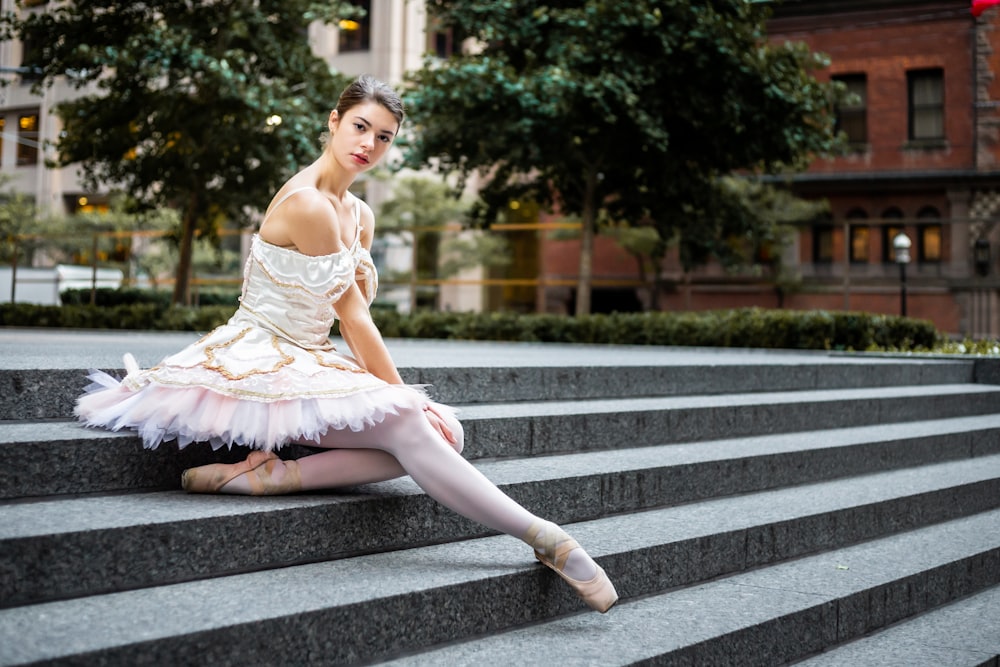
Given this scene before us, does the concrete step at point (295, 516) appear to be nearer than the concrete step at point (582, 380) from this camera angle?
Yes

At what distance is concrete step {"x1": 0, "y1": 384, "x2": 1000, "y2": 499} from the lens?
3.55 metres

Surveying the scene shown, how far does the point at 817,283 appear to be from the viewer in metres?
22.4

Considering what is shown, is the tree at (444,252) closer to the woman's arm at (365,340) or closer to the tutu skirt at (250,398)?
the woman's arm at (365,340)

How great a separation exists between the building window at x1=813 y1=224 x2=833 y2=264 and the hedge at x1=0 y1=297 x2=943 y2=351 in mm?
10985

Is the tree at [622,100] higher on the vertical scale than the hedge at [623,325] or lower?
higher

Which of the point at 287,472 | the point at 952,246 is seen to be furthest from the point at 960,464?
the point at 952,246

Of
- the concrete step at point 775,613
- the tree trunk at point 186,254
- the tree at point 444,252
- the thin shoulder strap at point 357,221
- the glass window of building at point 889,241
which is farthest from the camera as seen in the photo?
the glass window of building at point 889,241

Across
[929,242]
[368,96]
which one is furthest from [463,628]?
[929,242]

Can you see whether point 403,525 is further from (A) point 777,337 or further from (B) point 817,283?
(B) point 817,283

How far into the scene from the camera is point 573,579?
3.58 metres

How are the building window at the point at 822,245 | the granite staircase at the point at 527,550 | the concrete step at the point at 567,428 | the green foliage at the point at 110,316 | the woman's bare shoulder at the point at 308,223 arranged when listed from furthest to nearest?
the building window at the point at 822,245 < the green foliage at the point at 110,316 < the woman's bare shoulder at the point at 308,223 < the concrete step at the point at 567,428 < the granite staircase at the point at 527,550

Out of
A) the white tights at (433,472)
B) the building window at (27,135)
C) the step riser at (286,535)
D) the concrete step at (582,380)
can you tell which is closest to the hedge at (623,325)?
the concrete step at (582,380)

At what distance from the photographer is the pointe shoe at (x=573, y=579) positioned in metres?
3.57

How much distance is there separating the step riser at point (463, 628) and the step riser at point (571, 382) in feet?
6.10
